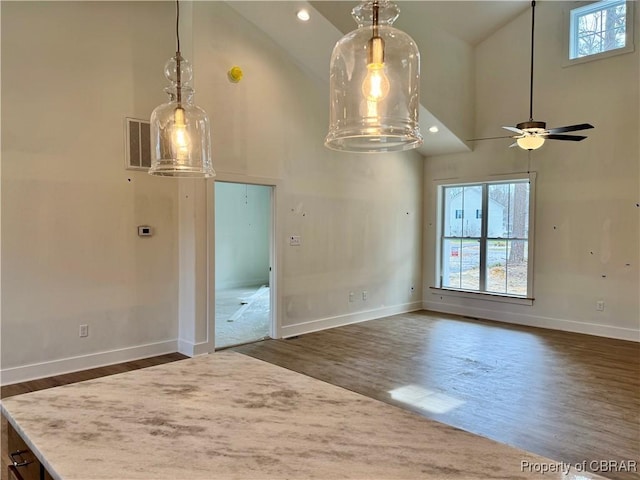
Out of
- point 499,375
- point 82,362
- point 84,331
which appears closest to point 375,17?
point 499,375

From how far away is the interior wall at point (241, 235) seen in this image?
9781mm

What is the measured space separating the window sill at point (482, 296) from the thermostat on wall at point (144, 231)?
16.5ft

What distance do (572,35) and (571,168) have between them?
6.13 ft

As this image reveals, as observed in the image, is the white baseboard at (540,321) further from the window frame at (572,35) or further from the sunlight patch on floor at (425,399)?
the window frame at (572,35)

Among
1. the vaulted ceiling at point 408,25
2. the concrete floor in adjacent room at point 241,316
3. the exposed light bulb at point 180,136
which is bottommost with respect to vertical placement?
the concrete floor in adjacent room at point 241,316

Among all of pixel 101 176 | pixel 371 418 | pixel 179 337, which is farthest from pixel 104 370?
pixel 371 418

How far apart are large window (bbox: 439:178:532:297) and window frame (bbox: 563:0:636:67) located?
177 centimetres

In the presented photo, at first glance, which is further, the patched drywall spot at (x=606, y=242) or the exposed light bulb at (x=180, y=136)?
the patched drywall spot at (x=606, y=242)

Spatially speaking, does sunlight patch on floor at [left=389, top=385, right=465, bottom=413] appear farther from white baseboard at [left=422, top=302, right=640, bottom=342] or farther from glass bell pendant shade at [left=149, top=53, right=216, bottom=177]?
white baseboard at [left=422, top=302, right=640, bottom=342]

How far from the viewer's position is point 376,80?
4.82 feet

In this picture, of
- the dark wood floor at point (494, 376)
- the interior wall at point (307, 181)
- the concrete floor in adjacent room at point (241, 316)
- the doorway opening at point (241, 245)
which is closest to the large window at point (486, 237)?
the interior wall at point (307, 181)

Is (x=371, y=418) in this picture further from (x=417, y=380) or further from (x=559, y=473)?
(x=417, y=380)

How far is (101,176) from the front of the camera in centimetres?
453

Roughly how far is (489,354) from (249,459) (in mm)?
4745
